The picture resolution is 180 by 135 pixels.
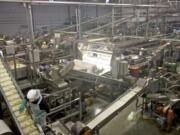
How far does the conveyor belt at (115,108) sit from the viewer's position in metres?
3.29

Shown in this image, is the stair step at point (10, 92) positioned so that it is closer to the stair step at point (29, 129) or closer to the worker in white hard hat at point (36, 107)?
the worker in white hard hat at point (36, 107)

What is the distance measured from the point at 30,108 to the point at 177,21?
40.1 feet

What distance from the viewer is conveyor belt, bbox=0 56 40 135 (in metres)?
3.04

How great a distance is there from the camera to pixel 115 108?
3.53m

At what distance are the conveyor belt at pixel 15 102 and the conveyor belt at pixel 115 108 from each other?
0.98 metres

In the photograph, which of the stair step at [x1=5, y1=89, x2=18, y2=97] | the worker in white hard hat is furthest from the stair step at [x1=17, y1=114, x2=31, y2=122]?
the stair step at [x1=5, y1=89, x2=18, y2=97]

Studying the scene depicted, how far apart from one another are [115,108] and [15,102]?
1823mm

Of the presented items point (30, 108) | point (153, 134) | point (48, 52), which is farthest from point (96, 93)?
point (30, 108)

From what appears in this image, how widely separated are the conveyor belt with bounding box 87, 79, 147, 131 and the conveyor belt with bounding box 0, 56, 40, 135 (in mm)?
984

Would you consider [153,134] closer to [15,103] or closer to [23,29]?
[15,103]

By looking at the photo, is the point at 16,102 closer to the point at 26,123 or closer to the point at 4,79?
the point at 26,123

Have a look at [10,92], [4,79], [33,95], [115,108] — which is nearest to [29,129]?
[33,95]

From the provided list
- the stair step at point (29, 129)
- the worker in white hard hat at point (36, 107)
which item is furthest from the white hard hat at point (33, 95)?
the stair step at point (29, 129)

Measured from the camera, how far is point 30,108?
→ 326cm
